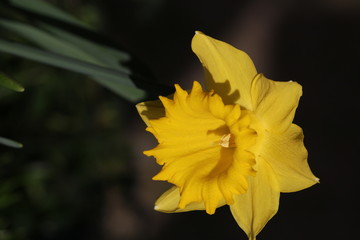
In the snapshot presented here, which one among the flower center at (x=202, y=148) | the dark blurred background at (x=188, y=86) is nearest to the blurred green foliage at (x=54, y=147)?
the dark blurred background at (x=188, y=86)

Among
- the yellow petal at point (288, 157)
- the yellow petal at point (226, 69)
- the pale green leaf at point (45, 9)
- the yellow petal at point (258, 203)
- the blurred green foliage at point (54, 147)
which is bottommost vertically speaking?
the blurred green foliage at point (54, 147)

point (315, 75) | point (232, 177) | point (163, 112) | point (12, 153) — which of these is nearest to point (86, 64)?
point (163, 112)

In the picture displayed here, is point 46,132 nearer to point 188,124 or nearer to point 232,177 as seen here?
point 188,124

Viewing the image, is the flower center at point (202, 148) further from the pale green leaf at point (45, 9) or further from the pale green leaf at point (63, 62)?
the pale green leaf at point (45, 9)

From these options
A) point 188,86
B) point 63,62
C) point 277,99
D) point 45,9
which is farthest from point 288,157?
point 188,86

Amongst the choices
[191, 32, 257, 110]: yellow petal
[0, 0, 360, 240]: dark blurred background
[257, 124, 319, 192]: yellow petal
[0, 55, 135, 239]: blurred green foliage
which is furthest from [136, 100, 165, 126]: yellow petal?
[0, 0, 360, 240]: dark blurred background

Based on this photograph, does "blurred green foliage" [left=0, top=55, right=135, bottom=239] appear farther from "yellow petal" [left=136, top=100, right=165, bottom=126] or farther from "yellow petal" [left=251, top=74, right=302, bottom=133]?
"yellow petal" [left=251, top=74, right=302, bottom=133]

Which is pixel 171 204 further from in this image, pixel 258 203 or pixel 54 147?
pixel 54 147
